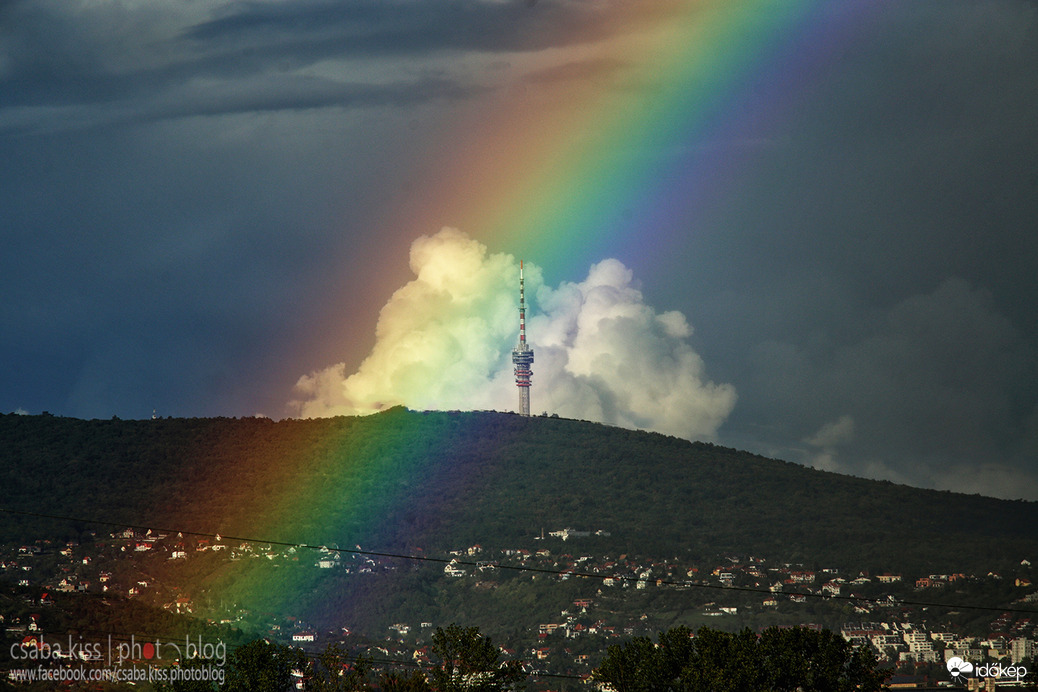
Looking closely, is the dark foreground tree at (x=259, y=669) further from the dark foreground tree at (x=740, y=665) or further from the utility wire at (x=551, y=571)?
the utility wire at (x=551, y=571)

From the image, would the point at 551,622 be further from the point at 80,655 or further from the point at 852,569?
the point at 80,655

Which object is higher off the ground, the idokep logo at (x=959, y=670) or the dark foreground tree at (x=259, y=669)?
the dark foreground tree at (x=259, y=669)

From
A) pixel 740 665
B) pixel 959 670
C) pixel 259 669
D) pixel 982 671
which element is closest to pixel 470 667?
pixel 259 669

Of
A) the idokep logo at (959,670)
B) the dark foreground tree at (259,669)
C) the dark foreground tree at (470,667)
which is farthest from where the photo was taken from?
the idokep logo at (959,670)

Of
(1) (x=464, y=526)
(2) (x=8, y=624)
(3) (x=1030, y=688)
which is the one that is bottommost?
(3) (x=1030, y=688)

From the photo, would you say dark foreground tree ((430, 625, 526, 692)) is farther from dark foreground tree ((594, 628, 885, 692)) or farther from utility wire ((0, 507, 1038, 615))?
utility wire ((0, 507, 1038, 615))

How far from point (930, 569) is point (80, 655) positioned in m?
128

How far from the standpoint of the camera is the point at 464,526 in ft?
655

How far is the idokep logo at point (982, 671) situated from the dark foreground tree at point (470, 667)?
42.3m

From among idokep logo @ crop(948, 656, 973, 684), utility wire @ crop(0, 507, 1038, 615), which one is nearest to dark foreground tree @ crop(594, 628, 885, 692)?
idokep logo @ crop(948, 656, 973, 684)

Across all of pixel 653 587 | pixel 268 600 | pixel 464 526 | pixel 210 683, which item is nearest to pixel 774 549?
pixel 653 587

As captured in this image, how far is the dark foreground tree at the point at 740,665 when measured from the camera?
192 ft

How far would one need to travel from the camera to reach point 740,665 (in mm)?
58594

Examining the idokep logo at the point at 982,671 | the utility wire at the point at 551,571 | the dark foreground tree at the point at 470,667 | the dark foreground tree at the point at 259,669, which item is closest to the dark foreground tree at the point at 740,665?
the dark foreground tree at the point at 470,667
